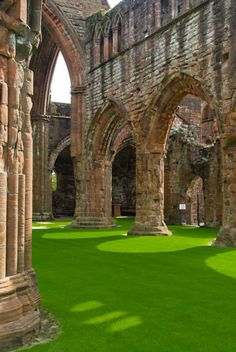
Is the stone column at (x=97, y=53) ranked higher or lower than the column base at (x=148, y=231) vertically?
higher

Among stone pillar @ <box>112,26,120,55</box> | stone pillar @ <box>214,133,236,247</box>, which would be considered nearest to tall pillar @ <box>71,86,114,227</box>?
stone pillar @ <box>112,26,120,55</box>

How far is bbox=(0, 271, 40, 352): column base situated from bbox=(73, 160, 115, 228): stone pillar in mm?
12622

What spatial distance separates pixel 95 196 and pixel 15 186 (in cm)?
1312

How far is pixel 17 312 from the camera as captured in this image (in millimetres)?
3316

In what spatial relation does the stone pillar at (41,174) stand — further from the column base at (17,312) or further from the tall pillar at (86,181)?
the column base at (17,312)

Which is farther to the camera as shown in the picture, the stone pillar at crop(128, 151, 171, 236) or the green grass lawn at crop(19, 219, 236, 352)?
the stone pillar at crop(128, 151, 171, 236)

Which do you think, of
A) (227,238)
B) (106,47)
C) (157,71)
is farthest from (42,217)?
(227,238)

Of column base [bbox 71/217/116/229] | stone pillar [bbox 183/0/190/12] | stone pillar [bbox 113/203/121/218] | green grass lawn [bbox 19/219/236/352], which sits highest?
stone pillar [bbox 183/0/190/12]

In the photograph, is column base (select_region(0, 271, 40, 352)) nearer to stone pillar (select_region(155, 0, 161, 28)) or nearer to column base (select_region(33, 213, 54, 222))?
stone pillar (select_region(155, 0, 161, 28))

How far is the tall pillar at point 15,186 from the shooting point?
333 centimetres

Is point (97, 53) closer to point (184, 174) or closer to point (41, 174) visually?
point (184, 174)

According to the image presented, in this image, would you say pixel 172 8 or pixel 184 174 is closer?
pixel 172 8

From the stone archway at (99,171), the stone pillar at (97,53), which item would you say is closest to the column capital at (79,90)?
the stone pillar at (97,53)

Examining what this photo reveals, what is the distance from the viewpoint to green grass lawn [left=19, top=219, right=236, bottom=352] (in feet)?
10.9
